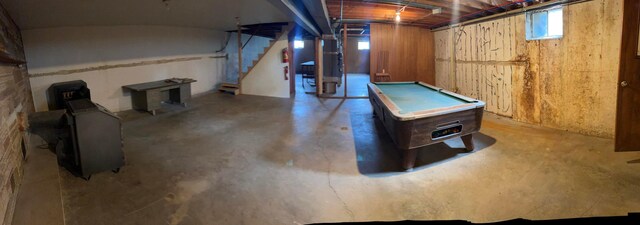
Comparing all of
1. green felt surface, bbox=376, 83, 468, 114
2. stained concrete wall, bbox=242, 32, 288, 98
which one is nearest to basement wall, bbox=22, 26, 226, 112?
stained concrete wall, bbox=242, 32, 288, 98

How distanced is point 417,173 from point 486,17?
164 inches

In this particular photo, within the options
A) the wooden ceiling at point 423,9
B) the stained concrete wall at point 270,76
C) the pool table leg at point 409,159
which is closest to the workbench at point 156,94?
the stained concrete wall at point 270,76

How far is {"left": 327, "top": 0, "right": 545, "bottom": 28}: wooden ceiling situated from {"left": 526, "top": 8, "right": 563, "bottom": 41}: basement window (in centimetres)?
23

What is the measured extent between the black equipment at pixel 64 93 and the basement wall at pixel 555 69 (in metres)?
7.18

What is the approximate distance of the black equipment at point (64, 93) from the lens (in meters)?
5.36

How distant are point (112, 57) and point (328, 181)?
5.62 meters

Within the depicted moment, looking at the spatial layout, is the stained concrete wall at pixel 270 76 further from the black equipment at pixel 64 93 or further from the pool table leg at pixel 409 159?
the pool table leg at pixel 409 159

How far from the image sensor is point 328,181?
127 inches

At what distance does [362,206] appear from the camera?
8.93ft

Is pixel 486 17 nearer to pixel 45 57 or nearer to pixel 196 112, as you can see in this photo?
pixel 196 112

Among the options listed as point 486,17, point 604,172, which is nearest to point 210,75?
point 486,17

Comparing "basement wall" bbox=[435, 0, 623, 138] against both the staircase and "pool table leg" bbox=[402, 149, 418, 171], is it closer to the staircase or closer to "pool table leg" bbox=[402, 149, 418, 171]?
"pool table leg" bbox=[402, 149, 418, 171]

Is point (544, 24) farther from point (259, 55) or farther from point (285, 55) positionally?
point (259, 55)

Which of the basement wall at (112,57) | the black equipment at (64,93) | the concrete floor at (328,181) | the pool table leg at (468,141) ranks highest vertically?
the basement wall at (112,57)
